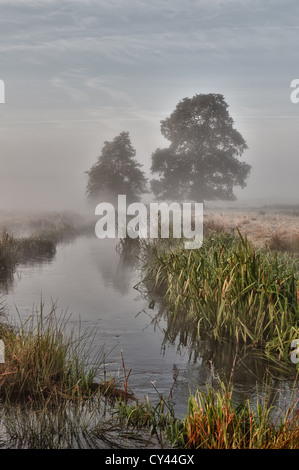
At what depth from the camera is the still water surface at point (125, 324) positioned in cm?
790

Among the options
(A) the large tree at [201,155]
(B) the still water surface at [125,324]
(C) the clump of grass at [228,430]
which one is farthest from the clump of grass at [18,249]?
(A) the large tree at [201,155]

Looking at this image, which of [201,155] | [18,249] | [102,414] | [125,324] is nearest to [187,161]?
[201,155]

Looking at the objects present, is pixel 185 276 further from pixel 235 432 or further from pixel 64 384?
pixel 235 432

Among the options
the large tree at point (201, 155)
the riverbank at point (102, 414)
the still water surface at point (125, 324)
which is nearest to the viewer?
the riverbank at point (102, 414)

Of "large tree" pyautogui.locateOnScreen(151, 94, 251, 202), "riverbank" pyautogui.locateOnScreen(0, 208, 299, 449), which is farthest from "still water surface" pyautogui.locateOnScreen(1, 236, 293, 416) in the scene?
"large tree" pyautogui.locateOnScreen(151, 94, 251, 202)

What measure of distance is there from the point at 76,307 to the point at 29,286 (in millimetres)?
3106

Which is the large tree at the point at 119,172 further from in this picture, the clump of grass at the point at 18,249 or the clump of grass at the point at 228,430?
the clump of grass at the point at 228,430

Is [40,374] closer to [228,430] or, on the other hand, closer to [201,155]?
[228,430]

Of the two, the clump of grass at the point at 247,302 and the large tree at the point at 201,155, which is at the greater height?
the large tree at the point at 201,155

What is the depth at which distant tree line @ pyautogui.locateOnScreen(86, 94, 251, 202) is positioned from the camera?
46.7 metres

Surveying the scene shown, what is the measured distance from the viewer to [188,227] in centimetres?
2342

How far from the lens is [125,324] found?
38.0 feet

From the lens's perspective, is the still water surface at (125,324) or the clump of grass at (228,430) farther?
the still water surface at (125,324)

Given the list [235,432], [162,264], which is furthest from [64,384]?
[162,264]
